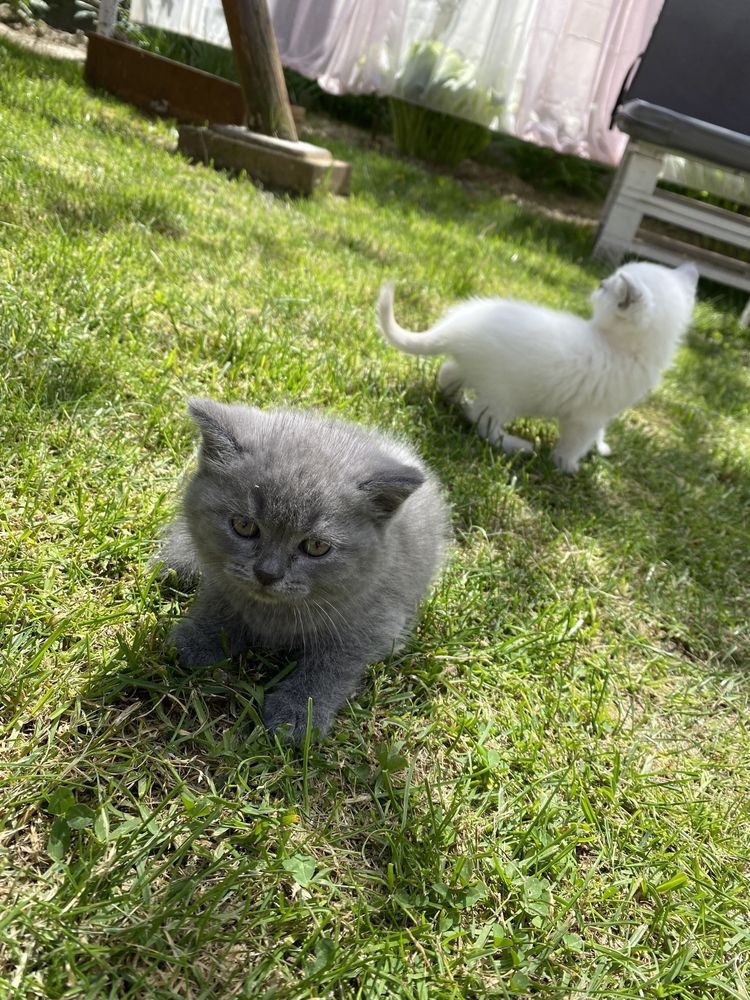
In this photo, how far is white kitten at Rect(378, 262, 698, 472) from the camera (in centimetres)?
287

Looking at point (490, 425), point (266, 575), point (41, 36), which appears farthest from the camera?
point (41, 36)

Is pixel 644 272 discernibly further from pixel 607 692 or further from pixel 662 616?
pixel 607 692

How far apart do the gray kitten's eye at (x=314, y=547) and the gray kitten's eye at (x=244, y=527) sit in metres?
0.10

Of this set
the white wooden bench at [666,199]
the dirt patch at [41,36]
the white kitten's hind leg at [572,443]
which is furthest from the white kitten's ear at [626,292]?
the dirt patch at [41,36]

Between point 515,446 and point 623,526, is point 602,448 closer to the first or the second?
point 515,446

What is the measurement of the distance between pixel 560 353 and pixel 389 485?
5.13ft

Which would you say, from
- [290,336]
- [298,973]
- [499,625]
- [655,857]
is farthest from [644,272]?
[298,973]

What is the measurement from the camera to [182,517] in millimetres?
1709

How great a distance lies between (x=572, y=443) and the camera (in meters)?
3.03

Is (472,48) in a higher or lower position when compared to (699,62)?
lower

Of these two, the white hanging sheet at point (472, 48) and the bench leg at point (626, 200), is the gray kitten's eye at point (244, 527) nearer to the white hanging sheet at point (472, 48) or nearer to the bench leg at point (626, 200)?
the bench leg at point (626, 200)

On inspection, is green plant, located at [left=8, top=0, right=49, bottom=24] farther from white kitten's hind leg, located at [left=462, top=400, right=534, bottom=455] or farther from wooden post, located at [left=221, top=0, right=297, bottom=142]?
white kitten's hind leg, located at [left=462, top=400, right=534, bottom=455]

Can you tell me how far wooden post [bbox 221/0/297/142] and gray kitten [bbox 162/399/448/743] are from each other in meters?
3.88

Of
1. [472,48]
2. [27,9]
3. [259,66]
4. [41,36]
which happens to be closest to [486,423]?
[259,66]
